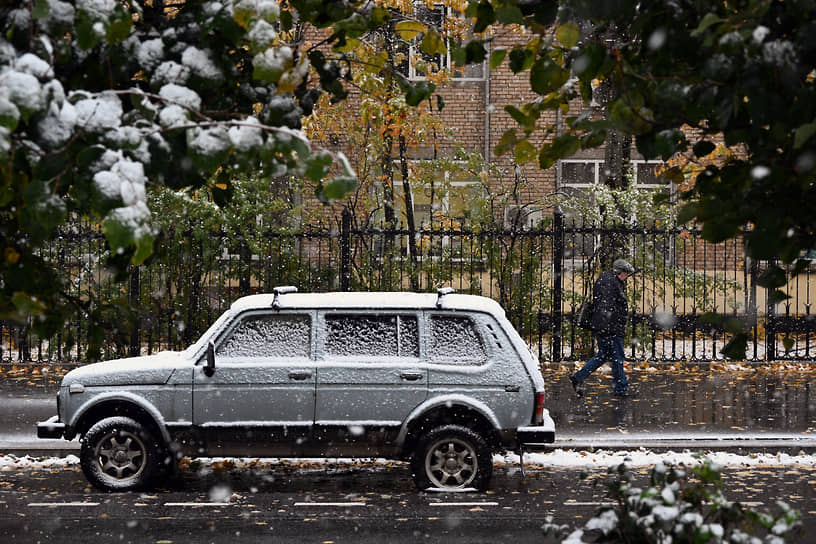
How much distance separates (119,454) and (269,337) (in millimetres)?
1635

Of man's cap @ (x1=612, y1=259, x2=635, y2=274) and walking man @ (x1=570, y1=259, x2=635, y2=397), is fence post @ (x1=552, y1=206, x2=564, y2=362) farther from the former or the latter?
man's cap @ (x1=612, y1=259, x2=635, y2=274)

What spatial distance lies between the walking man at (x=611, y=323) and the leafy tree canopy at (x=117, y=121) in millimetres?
9402

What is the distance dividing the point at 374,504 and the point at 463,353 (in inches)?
58.8

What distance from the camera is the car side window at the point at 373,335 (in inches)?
332

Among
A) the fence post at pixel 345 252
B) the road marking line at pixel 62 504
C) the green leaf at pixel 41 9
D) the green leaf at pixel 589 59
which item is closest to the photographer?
the green leaf at pixel 41 9

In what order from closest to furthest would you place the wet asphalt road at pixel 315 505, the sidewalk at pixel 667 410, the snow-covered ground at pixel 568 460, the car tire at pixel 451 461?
1. the wet asphalt road at pixel 315 505
2. the car tire at pixel 451 461
3. the snow-covered ground at pixel 568 460
4. the sidewalk at pixel 667 410

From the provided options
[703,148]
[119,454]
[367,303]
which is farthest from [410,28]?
[119,454]

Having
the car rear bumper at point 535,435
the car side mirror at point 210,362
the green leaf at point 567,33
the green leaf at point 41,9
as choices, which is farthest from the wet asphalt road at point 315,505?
the green leaf at point 41,9

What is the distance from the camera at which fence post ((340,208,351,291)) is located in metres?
15.8

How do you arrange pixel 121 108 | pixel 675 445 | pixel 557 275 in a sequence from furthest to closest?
pixel 557 275 → pixel 675 445 → pixel 121 108

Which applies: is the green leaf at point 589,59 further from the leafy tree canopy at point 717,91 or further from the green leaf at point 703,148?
the green leaf at point 703,148

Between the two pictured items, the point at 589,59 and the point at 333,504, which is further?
the point at 333,504

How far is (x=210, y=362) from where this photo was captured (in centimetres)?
821

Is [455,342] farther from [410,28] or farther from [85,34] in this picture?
[85,34]
